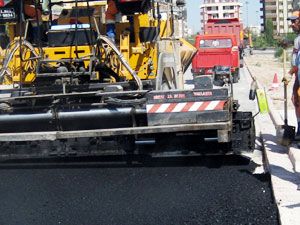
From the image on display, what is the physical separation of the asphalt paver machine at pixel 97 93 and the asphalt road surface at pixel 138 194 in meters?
0.36

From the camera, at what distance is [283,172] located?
671 cm

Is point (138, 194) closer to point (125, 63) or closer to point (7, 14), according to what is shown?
point (125, 63)

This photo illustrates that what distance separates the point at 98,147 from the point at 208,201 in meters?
2.25

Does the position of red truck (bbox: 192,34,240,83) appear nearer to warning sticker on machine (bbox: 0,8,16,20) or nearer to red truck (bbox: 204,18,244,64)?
red truck (bbox: 204,18,244,64)

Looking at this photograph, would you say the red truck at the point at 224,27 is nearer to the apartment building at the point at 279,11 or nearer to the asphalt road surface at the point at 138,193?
the asphalt road surface at the point at 138,193

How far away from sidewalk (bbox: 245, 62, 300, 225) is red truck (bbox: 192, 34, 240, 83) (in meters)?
12.4

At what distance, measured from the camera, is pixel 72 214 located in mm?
5812

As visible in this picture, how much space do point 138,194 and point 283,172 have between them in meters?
1.75

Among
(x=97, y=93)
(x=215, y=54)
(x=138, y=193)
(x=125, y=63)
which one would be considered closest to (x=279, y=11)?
(x=215, y=54)

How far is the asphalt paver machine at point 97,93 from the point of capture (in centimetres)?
719

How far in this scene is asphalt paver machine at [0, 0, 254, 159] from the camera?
23.6 feet

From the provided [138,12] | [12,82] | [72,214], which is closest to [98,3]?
[138,12]

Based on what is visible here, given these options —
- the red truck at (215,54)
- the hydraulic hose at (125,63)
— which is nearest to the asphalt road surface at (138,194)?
the hydraulic hose at (125,63)

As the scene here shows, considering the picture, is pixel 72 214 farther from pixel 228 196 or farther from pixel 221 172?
pixel 221 172
